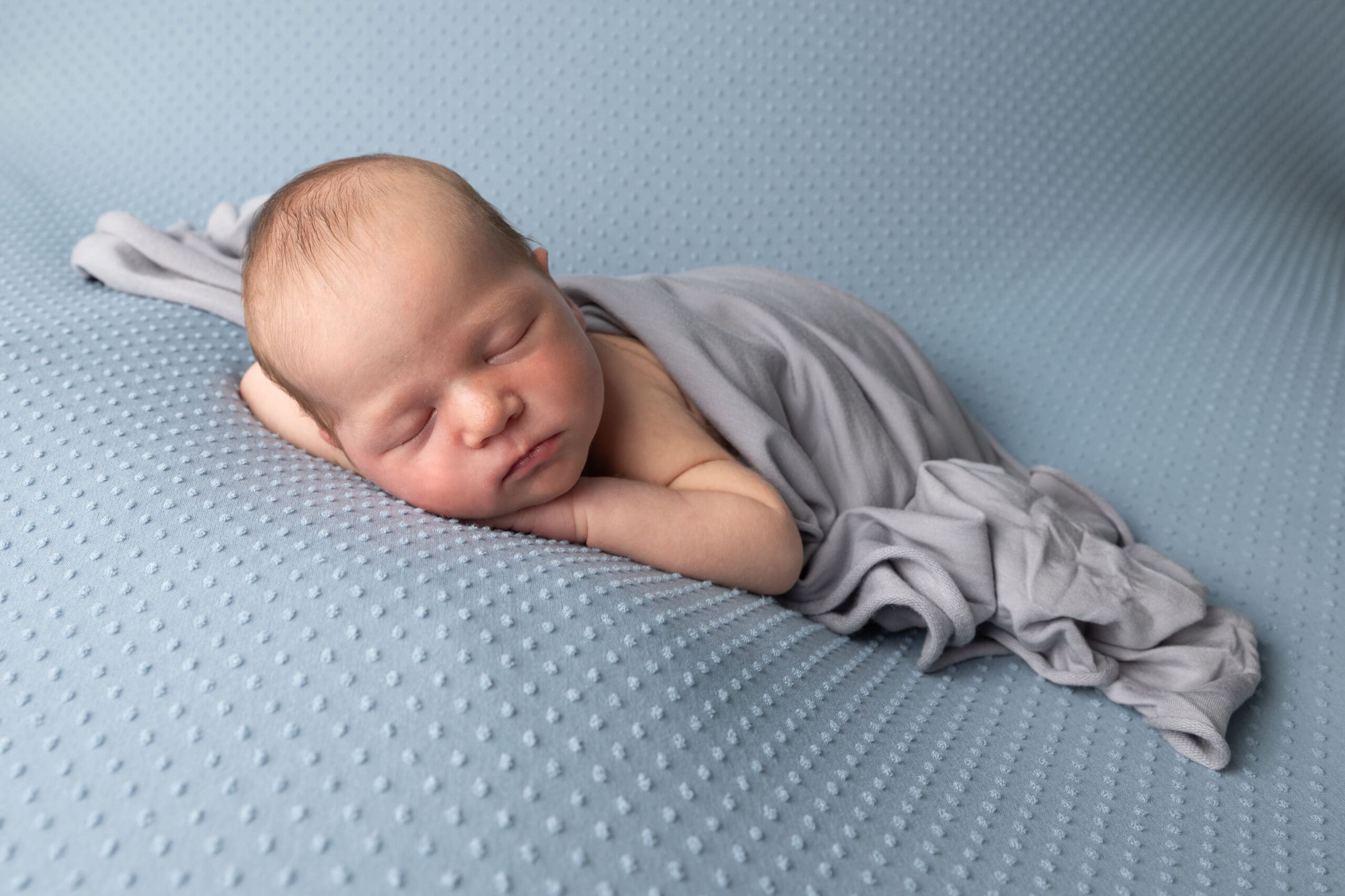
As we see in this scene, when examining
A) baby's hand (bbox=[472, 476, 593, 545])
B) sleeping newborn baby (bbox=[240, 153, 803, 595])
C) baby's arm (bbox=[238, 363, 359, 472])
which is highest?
sleeping newborn baby (bbox=[240, 153, 803, 595])

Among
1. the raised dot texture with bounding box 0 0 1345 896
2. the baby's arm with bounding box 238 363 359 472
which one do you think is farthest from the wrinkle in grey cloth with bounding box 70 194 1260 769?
the baby's arm with bounding box 238 363 359 472

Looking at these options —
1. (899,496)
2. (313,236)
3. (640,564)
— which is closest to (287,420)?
(313,236)

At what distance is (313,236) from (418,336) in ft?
0.44

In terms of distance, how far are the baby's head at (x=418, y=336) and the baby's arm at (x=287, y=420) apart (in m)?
0.11

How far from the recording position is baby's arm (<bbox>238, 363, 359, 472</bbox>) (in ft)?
3.52

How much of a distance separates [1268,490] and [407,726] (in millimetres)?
1115

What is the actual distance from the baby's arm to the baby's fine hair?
0.36ft

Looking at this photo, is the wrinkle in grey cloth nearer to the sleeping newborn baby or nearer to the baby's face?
the sleeping newborn baby

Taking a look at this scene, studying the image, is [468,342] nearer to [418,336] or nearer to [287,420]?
[418,336]

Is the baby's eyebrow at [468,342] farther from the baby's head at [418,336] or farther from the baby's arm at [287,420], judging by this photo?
the baby's arm at [287,420]

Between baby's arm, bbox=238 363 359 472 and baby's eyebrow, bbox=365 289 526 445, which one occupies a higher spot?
baby's eyebrow, bbox=365 289 526 445

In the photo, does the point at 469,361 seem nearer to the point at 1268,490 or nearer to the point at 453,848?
the point at 453,848

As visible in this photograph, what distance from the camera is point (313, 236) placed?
2.92 ft

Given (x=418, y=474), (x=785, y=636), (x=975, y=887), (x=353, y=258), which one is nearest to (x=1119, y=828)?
(x=975, y=887)
